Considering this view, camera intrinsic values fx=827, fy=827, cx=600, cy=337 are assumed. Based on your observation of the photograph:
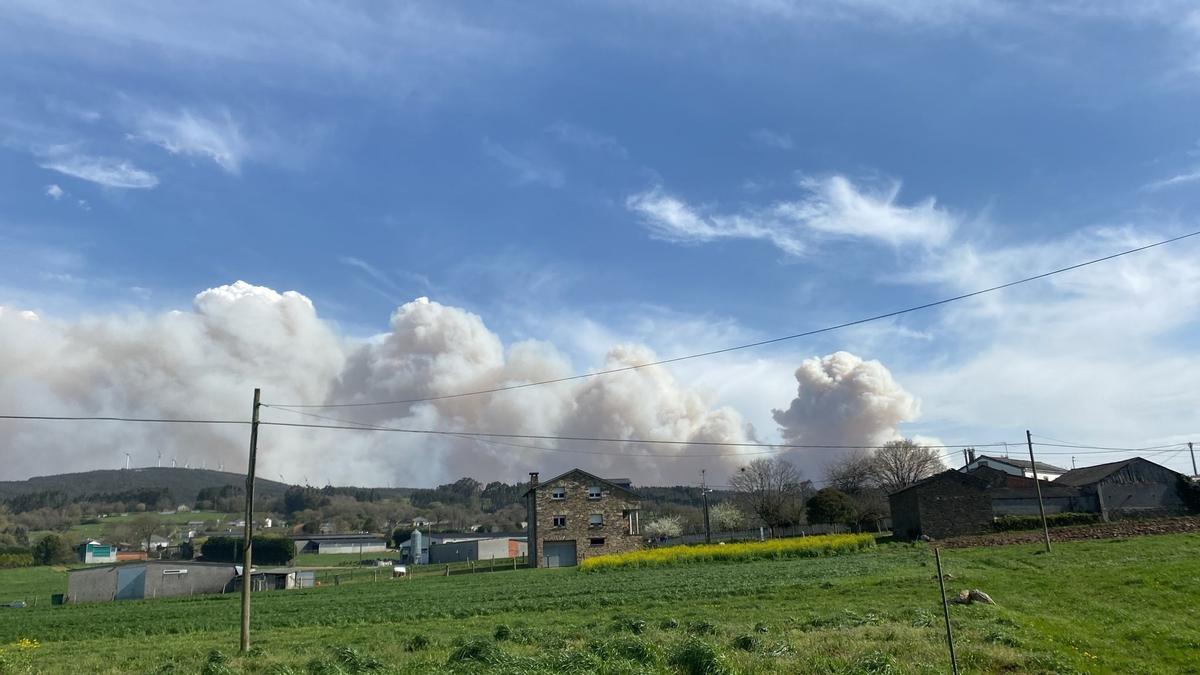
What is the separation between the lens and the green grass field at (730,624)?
17.5 metres

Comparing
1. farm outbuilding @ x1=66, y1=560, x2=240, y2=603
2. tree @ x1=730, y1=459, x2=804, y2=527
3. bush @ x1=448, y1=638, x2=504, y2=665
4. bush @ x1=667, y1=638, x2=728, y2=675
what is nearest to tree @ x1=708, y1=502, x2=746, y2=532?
tree @ x1=730, y1=459, x2=804, y2=527

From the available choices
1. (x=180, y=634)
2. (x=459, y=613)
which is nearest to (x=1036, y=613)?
(x=459, y=613)

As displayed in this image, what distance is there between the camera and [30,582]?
8988 cm

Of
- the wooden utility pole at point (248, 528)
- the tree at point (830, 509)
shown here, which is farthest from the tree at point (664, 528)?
the wooden utility pole at point (248, 528)

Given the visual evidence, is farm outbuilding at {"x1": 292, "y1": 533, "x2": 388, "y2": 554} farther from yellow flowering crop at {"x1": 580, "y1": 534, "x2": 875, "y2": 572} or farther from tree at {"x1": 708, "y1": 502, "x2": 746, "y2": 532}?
yellow flowering crop at {"x1": 580, "y1": 534, "x2": 875, "y2": 572}

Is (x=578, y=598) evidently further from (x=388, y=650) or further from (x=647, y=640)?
(x=647, y=640)

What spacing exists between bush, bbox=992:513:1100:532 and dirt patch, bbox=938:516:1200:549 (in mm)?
6827

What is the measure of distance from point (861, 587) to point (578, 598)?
1257 cm

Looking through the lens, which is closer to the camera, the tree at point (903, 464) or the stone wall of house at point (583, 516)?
the stone wall of house at point (583, 516)

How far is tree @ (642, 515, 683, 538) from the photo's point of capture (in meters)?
119

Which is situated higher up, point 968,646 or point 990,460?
point 990,460

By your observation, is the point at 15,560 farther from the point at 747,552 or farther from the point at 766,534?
the point at 747,552

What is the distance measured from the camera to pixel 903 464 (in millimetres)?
128000

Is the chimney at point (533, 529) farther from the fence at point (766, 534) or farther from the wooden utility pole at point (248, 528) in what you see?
the wooden utility pole at point (248, 528)
